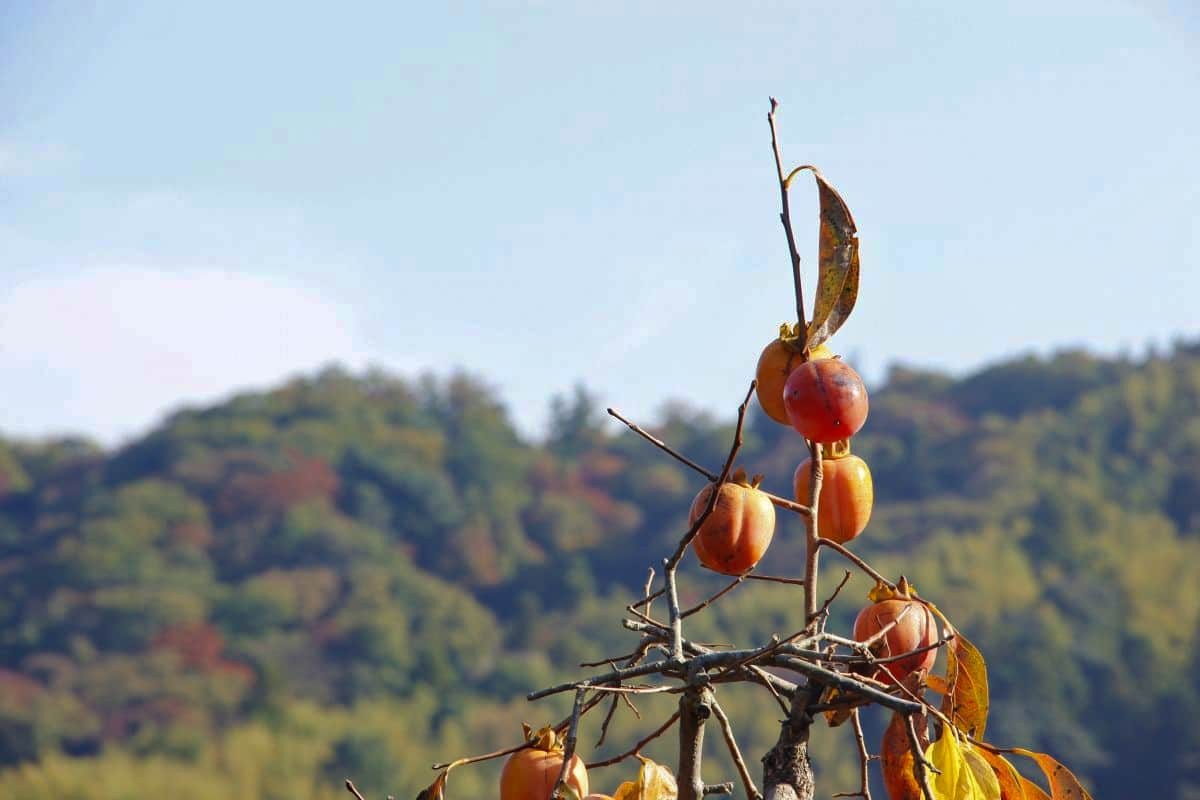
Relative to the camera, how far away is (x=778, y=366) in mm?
1117

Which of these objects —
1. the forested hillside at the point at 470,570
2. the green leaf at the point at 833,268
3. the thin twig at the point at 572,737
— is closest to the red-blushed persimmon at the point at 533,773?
the thin twig at the point at 572,737

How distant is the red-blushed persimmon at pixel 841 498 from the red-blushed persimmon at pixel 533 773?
0.24 m

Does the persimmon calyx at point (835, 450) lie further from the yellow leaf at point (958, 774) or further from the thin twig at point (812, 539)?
the yellow leaf at point (958, 774)

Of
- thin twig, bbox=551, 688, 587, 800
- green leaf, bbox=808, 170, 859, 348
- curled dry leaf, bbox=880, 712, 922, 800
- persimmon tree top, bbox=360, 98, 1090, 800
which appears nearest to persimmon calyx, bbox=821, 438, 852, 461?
persimmon tree top, bbox=360, 98, 1090, 800

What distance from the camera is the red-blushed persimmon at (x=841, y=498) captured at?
1.13 metres

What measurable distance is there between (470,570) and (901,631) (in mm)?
35078

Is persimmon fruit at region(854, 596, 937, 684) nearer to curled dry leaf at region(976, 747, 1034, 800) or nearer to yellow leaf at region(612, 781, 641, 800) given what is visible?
curled dry leaf at region(976, 747, 1034, 800)

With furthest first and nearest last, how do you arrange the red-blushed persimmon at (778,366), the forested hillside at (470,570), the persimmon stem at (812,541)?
1. the forested hillside at (470,570)
2. the red-blushed persimmon at (778,366)
3. the persimmon stem at (812,541)

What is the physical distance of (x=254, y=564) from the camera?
114ft

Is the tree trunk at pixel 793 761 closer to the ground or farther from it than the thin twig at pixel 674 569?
closer to the ground

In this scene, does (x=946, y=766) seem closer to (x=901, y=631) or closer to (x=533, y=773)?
(x=901, y=631)

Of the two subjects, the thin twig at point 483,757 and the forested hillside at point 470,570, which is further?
the forested hillside at point 470,570

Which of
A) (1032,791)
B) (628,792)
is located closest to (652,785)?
(628,792)

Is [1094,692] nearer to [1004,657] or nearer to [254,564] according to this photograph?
[1004,657]
